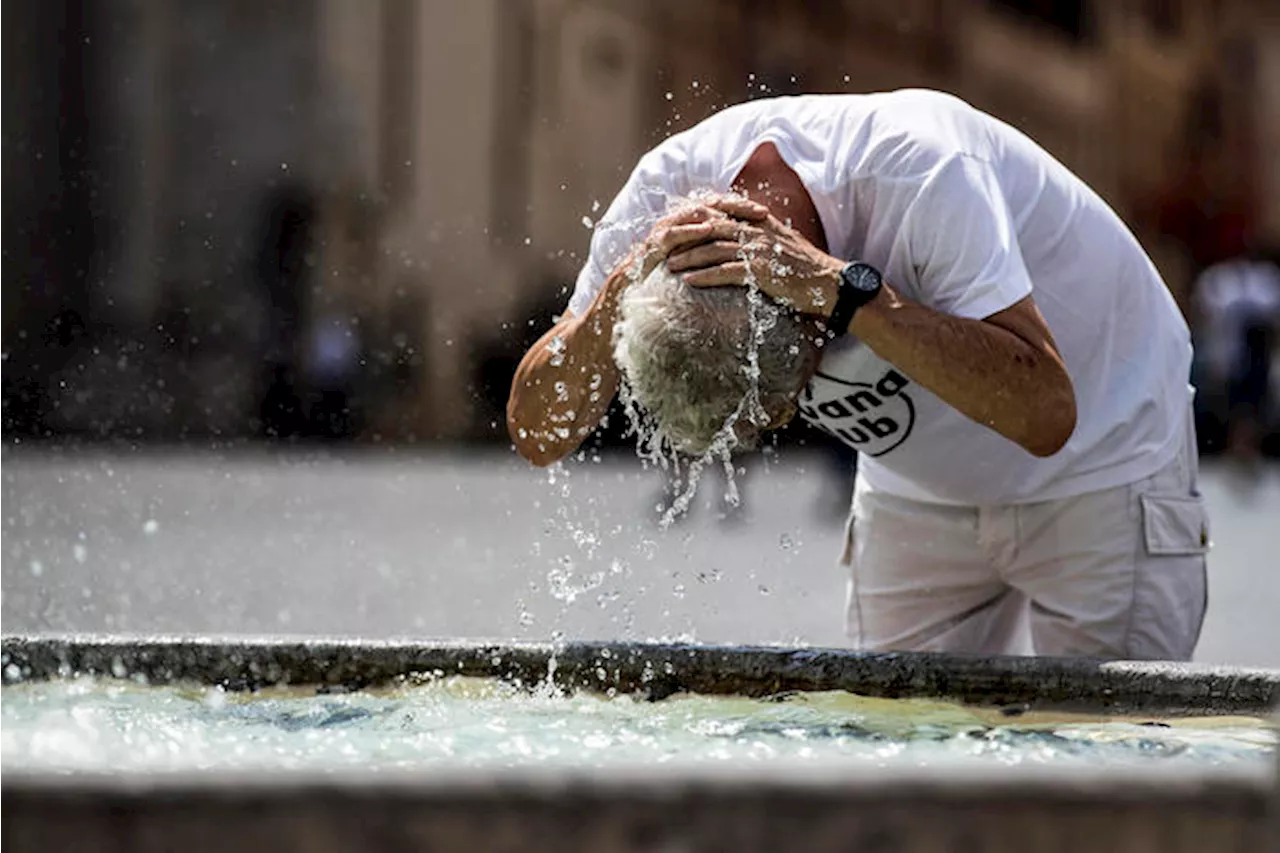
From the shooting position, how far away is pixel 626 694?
10.4 ft

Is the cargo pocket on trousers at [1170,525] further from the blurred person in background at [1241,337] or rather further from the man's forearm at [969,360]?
the blurred person in background at [1241,337]

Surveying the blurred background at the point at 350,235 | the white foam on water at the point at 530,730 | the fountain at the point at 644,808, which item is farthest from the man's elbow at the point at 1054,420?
the blurred background at the point at 350,235

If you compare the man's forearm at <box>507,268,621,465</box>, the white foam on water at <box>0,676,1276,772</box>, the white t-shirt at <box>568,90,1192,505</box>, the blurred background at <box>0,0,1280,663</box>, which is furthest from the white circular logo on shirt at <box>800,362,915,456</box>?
the blurred background at <box>0,0,1280,663</box>

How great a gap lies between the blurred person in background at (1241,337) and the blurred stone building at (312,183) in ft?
15.8

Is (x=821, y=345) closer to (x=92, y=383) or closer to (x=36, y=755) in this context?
(x=36, y=755)

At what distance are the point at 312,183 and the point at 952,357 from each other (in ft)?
53.9

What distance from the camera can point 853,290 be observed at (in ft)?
9.76

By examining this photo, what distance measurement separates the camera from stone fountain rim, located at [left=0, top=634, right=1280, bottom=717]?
119 inches

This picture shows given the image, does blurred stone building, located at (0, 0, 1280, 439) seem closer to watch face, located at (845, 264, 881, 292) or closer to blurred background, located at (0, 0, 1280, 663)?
→ blurred background, located at (0, 0, 1280, 663)

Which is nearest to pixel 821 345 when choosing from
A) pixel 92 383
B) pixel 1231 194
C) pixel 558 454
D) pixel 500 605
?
pixel 558 454

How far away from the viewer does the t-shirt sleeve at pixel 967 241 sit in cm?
301

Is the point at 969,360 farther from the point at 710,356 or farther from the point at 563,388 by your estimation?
the point at 563,388

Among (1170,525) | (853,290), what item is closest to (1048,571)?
(1170,525)

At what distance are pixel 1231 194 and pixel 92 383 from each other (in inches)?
608
